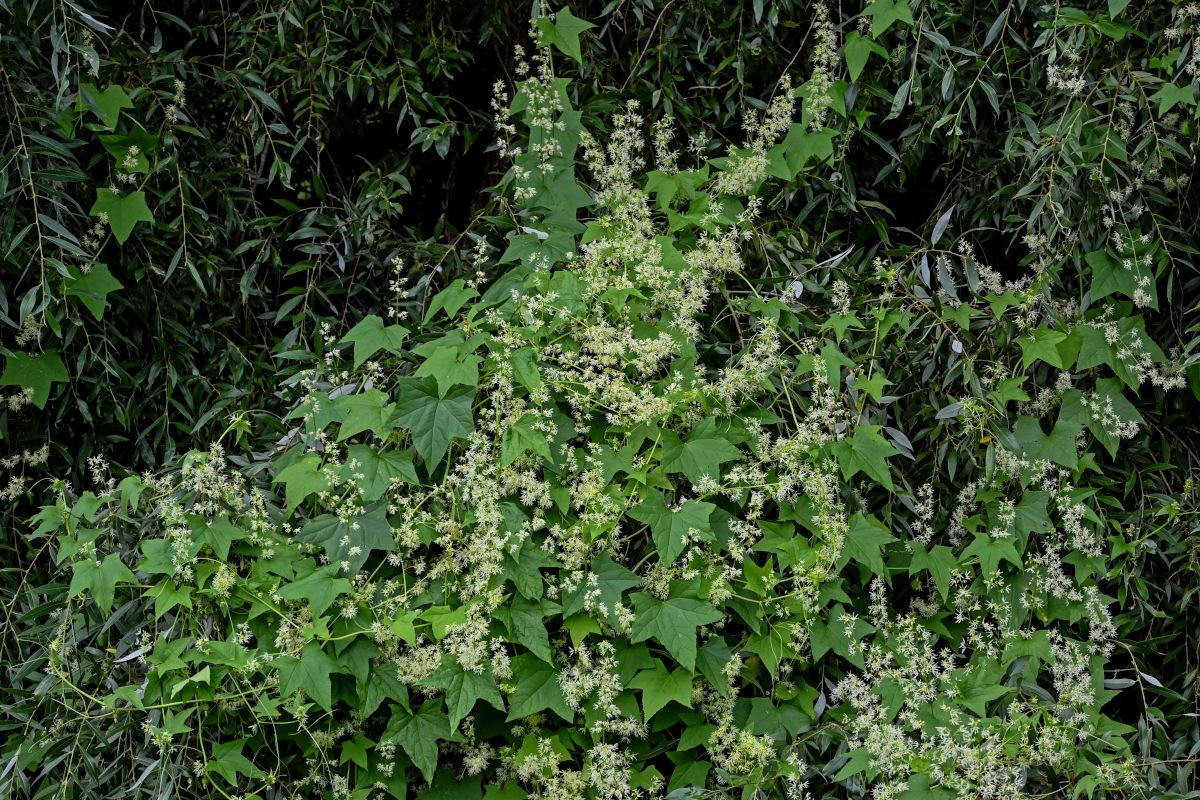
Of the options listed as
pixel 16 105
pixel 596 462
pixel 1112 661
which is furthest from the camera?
pixel 1112 661

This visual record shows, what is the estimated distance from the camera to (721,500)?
2420 millimetres

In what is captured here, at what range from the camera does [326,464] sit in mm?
2270

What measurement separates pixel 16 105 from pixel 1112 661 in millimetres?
3135

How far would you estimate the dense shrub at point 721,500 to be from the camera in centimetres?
211

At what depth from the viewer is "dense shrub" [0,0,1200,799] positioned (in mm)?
2109

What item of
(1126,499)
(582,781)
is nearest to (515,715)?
(582,781)

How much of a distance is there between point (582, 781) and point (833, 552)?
29.2 inches

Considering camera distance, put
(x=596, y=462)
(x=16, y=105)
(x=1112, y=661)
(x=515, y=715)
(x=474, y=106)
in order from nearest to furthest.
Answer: (x=515, y=715)
(x=596, y=462)
(x=16, y=105)
(x=1112, y=661)
(x=474, y=106)

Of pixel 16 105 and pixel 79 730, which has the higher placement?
pixel 16 105

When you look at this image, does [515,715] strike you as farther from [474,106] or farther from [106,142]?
[474,106]

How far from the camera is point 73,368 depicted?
2.72 m

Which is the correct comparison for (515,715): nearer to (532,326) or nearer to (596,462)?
(596,462)

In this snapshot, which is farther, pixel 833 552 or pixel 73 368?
pixel 73 368

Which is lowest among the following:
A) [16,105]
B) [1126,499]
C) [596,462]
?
[1126,499]
